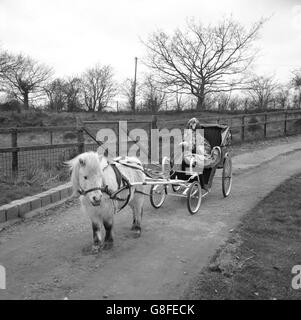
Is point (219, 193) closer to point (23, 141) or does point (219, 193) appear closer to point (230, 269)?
point (230, 269)

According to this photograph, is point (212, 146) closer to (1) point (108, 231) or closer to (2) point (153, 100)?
(1) point (108, 231)

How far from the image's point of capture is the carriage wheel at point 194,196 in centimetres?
703

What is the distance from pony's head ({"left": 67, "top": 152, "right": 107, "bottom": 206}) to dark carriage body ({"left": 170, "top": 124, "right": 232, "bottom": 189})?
312 cm

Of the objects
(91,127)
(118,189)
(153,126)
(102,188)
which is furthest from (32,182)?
(91,127)

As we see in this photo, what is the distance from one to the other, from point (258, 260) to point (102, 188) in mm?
2105

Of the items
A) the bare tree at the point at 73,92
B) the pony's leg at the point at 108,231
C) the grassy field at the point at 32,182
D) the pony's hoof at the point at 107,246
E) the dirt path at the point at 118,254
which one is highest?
the bare tree at the point at 73,92

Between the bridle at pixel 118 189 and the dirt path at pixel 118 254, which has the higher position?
the bridle at pixel 118 189

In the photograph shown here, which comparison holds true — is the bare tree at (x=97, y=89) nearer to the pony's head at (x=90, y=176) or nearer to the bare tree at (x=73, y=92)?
the bare tree at (x=73, y=92)

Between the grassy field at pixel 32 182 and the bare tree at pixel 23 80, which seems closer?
the grassy field at pixel 32 182

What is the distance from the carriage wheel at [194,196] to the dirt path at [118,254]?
0.13 m

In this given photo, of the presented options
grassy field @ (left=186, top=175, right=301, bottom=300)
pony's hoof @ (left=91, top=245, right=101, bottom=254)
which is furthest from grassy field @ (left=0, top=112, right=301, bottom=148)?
pony's hoof @ (left=91, top=245, right=101, bottom=254)

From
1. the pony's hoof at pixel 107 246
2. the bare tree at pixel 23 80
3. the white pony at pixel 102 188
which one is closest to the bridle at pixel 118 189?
the white pony at pixel 102 188

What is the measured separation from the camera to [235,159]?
13516 mm

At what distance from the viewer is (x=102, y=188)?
4801 millimetres
